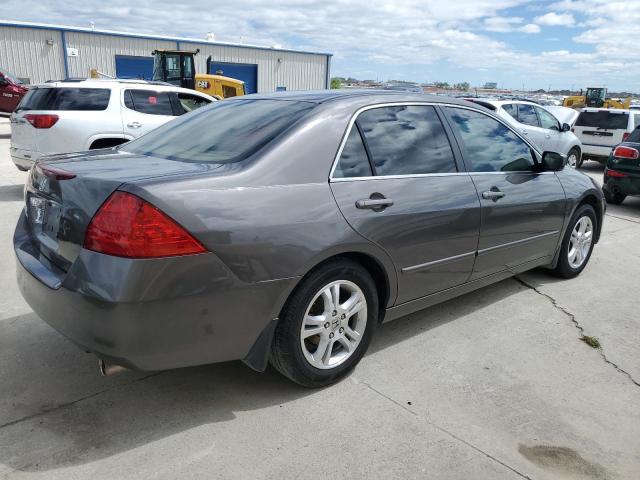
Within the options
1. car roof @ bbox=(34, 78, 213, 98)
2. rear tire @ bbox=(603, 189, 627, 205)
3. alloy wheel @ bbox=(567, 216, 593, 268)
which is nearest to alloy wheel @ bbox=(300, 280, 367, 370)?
alloy wheel @ bbox=(567, 216, 593, 268)

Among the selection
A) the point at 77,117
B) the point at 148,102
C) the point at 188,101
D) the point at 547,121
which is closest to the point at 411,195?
the point at 77,117

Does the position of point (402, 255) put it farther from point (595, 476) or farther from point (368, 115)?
point (595, 476)

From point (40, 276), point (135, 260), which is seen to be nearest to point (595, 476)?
point (135, 260)

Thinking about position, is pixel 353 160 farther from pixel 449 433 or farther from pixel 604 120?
pixel 604 120

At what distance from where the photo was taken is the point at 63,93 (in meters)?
8.10

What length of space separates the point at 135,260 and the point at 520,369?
244 cm

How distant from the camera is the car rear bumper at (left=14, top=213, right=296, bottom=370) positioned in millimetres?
2369

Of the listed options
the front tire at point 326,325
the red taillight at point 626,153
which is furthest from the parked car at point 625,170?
the front tire at point 326,325

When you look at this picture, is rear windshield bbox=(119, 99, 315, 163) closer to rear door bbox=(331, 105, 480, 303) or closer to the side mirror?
rear door bbox=(331, 105, 480, 303)

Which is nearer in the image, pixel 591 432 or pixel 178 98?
pixel 591 432

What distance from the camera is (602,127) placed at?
48.4 ft

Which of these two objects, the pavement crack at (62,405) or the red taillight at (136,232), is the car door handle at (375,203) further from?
the pavement crack at (62,405)

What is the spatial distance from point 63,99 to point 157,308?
6.85 meters

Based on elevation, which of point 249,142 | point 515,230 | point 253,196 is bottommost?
point 515,230
